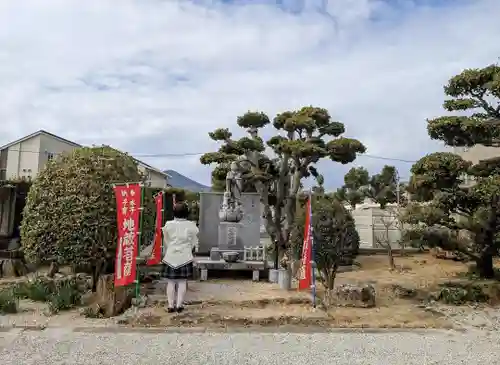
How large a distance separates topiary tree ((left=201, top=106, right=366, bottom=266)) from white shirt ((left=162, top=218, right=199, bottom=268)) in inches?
284

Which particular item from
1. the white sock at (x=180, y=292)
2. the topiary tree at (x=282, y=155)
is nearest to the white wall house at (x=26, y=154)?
the topiary tree at (x=282, y=155)

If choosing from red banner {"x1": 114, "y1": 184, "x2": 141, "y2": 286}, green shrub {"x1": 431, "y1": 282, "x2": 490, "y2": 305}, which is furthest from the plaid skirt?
green shrub {"x1": 431, "y1": 282, "x2": 490, "y2": 305}

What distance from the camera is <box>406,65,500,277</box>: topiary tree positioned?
8078 mm

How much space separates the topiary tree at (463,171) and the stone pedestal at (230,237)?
15.0 feet

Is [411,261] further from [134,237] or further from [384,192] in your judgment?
[134,237]

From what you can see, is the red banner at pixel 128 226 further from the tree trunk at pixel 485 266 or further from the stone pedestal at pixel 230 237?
the tree trunk at pixel 485 266

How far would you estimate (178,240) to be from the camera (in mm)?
6680

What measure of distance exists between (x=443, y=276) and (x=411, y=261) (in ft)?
12.9

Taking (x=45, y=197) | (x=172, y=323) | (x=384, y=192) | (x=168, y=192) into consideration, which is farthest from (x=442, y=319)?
(x=384, y=192)

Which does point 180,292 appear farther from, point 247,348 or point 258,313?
point 247,348

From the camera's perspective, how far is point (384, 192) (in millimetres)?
23922

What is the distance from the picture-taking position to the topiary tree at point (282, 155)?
1382 cm

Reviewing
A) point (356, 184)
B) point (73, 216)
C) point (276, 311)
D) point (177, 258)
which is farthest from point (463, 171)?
point (356, 184)

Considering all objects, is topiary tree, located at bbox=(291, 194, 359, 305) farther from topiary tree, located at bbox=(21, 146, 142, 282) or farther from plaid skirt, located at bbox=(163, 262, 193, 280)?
topiary tree, located at bbox=(21, 146, 142, 282)
